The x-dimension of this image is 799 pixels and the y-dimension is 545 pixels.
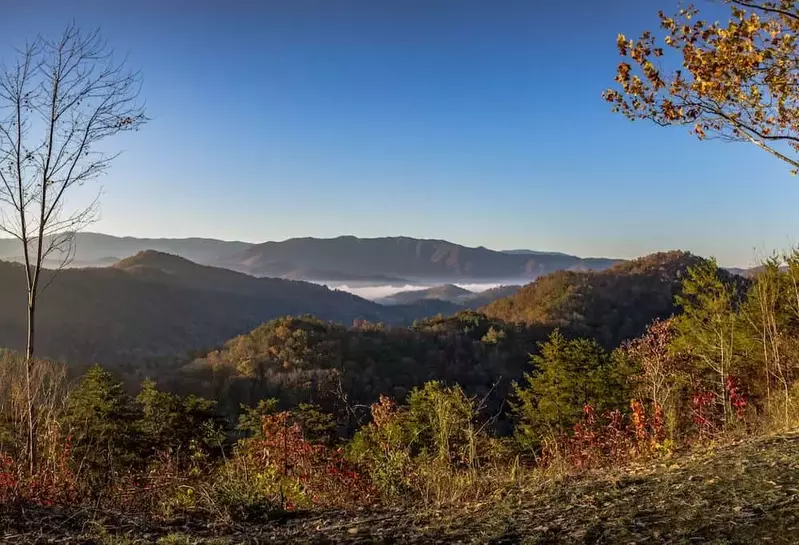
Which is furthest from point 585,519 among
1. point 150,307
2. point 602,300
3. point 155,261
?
point 155,261

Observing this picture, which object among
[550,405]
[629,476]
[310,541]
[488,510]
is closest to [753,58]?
[629,476]

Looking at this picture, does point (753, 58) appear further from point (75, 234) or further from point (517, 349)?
point (517, 349)

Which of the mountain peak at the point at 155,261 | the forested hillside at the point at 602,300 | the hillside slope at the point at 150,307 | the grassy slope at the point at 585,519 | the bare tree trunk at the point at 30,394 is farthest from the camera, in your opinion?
the mountain peak at the point at 155,261

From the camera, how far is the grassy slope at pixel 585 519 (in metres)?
2.99

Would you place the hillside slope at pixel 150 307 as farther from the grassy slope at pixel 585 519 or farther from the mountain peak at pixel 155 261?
the grassy slope at pixel 585 519

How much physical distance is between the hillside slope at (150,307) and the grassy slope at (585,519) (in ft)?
255

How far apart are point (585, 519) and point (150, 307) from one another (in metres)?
Result: 116

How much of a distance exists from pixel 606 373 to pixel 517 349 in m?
39.2

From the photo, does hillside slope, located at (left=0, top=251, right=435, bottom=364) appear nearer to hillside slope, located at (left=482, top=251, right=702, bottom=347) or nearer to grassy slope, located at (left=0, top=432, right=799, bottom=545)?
hillside slope, located at (left=482, top=251, right=702, bottom=347)

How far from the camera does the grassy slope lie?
118 inches

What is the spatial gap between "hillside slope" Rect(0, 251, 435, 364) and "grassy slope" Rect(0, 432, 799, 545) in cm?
7762

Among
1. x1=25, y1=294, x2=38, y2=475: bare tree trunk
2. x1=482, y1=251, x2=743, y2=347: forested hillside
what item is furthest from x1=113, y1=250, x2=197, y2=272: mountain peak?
x1=25, y1=294, x2=38, y2=475: bare tree trunk

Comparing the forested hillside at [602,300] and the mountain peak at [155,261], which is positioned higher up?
the mountain peak at [155,261]

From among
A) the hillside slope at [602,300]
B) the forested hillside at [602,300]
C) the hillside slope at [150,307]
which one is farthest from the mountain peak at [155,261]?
the forested hillside at [602,300]
